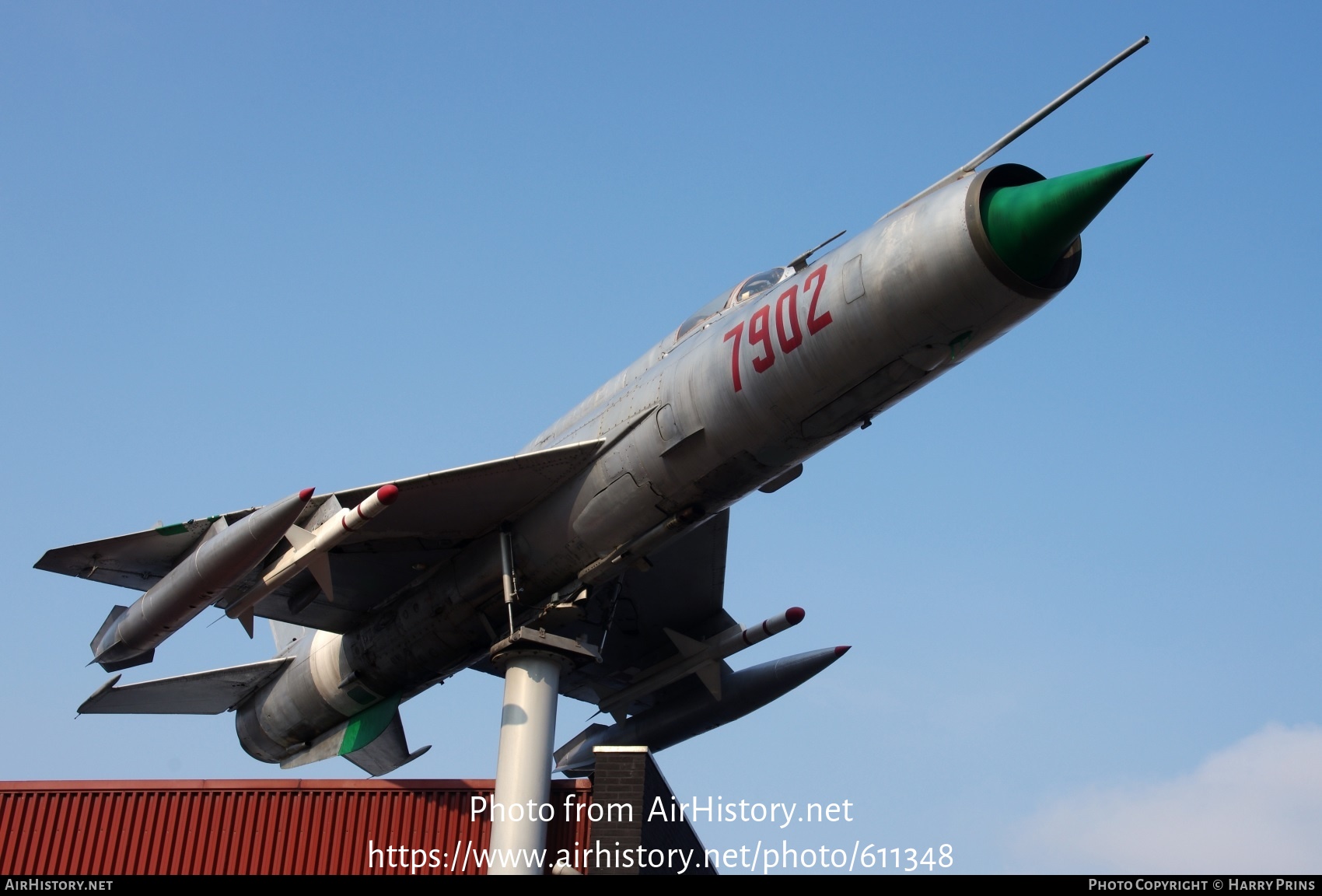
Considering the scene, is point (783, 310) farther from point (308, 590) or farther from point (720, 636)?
point (308, 590)

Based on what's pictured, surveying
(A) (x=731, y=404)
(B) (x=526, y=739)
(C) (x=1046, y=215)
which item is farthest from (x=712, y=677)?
(C) (x=1046, y=215)

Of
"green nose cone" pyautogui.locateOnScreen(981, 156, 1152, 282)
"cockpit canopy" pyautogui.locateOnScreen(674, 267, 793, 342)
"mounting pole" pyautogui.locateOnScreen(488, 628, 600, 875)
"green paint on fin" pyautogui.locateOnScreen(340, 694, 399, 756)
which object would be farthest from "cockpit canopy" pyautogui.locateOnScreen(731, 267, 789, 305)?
"green paint on fin" pyautogui.locateOnScreen(340, 694, 399, 756)

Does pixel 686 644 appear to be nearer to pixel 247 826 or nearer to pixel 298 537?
pixel 298 537

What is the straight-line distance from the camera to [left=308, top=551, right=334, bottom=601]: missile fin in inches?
607

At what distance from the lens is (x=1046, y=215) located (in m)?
12.9

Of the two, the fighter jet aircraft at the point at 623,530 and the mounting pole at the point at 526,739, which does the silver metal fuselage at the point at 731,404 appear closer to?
the fighter jet aircraft at the point at 623,530

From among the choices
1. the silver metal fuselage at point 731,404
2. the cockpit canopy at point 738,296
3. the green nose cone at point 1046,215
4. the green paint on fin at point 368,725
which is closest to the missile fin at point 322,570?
the silver metal fuselage at point 731,404

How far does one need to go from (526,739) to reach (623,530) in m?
2.68

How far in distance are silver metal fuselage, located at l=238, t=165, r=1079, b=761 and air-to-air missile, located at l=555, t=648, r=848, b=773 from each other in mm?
3333

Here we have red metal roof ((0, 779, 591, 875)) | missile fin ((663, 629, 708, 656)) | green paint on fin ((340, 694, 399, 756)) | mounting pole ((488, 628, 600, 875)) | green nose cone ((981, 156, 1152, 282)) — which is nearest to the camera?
green nose cone ((981, 156, 1152, 282))

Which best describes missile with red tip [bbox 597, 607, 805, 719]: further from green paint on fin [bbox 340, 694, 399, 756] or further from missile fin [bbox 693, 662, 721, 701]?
green paint on fin [bbox 340, 694, 399, 756]

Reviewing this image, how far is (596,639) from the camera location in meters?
20.2
